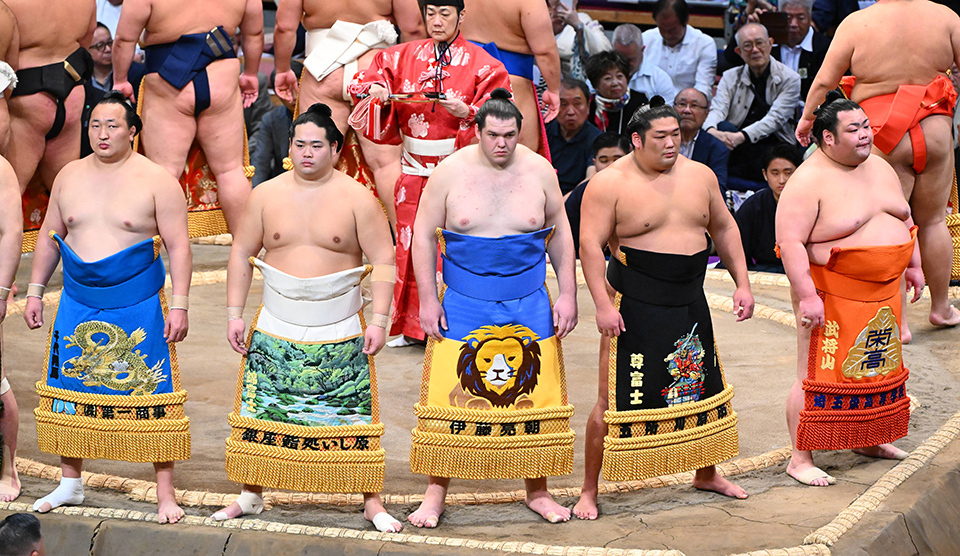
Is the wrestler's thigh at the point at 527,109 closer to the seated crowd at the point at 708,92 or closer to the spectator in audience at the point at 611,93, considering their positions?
the seated crowd at the point at 708,92

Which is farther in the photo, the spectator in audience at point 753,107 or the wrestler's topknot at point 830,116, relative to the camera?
the spectator in audience at point 753,107

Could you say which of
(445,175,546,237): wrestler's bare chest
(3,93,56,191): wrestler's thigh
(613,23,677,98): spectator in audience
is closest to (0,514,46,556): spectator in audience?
(445,175,546,237): wrestler's bare chest

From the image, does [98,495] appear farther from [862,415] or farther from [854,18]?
[854,18]

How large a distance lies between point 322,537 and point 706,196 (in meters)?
1.08

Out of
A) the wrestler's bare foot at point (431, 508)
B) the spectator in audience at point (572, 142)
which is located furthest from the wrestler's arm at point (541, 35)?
the wrestler's bare foot at point (431, 508)

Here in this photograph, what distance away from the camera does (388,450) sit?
3143 mm

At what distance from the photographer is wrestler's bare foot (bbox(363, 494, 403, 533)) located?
100 inches

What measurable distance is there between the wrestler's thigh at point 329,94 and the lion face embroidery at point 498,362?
5.77ft

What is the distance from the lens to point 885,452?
10.00 ft

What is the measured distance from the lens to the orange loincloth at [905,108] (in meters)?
3.53

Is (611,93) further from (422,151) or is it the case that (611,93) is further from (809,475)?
(809,475)

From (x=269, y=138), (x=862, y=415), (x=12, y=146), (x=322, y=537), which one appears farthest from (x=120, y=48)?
(x=862, y=415)

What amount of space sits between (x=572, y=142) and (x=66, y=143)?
211cm

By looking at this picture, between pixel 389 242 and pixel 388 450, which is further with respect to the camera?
pixel 388 450
